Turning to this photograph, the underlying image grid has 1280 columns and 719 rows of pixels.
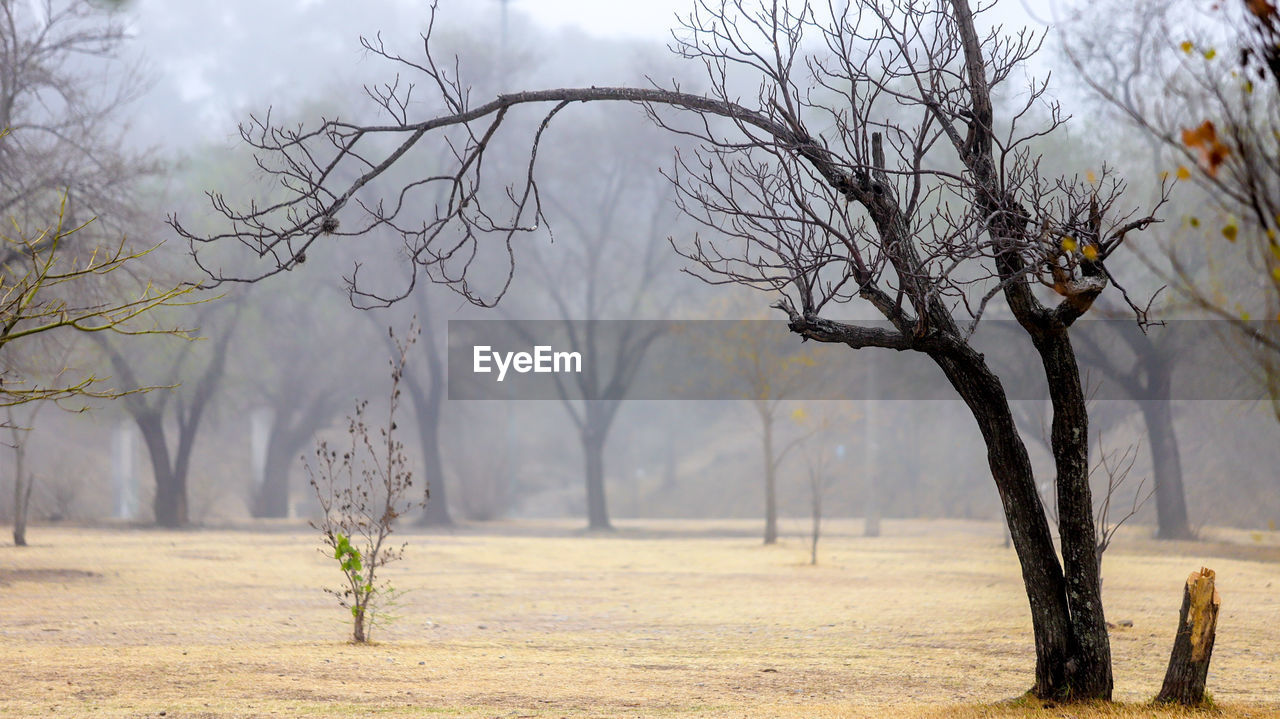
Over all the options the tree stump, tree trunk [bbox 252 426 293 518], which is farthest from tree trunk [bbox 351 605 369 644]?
tree trunk [bbox 252 426 293 518]

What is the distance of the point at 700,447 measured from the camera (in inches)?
1975

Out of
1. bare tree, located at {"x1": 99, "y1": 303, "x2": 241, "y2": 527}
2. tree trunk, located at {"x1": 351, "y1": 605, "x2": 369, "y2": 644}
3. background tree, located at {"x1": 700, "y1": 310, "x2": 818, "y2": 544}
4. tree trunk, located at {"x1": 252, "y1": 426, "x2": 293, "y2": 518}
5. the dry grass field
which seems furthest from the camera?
tree trunk, located at {"x1": 252, "y1": 426, "x2": 293, "y2": 518}

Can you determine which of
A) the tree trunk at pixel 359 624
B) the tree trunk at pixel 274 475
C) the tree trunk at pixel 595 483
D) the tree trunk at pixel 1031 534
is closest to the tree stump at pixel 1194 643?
the tree trunk at pixel 1031 534

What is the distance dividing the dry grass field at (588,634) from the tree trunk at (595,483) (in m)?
8.36

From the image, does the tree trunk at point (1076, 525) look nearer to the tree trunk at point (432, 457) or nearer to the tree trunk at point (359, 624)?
the tree trunk at point (359, 624)

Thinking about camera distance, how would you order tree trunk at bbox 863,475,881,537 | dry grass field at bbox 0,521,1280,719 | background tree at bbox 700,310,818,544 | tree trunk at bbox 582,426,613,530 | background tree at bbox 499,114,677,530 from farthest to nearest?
background tree at bbox 499,114,677,530, tree trunk at bbox 582,426,613,530, tree trunk at bbox 863,475,881,537, background tree at bbox 700,310,818,544, dry grass field at bbox 0,521,1280,719

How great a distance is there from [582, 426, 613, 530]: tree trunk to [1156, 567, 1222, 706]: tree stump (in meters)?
23.3

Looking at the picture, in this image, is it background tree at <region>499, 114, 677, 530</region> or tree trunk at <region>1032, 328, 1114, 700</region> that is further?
background tree at <region>499, 114, 677, 530</region>

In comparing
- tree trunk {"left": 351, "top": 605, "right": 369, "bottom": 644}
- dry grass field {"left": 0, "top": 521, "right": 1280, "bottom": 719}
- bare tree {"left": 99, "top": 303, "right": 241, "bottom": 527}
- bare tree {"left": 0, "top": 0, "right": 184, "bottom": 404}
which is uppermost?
bare tree {"left": 0, "top": 0, "right": 184, "bottom": 404}

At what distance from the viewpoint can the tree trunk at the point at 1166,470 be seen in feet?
70.2

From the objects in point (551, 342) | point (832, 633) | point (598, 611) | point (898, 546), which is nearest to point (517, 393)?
point (551, 342)

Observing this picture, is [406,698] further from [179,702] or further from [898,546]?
[898,546]

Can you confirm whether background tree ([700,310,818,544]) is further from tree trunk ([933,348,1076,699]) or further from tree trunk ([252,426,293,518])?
tree trunk ([933,348,1076,699])

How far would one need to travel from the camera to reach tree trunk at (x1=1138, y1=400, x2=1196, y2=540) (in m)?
21.4
